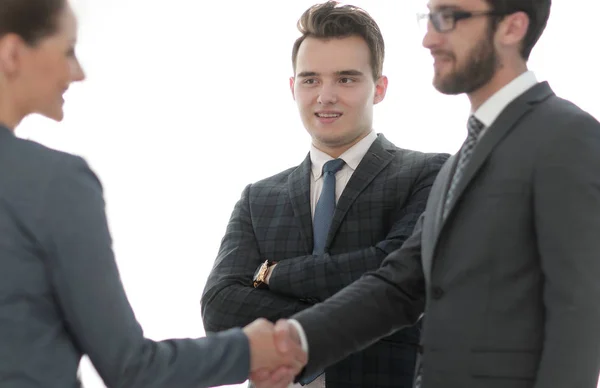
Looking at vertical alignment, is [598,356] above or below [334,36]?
below

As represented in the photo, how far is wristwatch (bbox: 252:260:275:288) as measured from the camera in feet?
8.52

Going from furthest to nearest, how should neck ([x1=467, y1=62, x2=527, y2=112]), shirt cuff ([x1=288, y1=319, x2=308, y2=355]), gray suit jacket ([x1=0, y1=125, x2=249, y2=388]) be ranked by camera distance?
shirt cuff ([x1=288, y1=319, x2=308, y2=355]) → neck ([x1=467, y1=62, x2=527, y2=112]) → gray suit jacket ([x1=0, y1=125, x2=249, y2=388])

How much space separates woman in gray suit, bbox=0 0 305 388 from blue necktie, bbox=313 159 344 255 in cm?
89

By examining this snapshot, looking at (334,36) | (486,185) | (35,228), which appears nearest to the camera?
(35,228)

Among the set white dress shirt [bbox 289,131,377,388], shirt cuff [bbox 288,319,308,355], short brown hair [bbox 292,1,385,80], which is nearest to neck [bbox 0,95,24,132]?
shirt cuff [bbox 288,319,308,355]

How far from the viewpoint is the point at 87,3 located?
4254 mm

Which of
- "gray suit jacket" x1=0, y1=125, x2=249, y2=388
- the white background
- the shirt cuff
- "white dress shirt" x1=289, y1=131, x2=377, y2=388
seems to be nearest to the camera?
"gray suit jacket" x1=0, y1=125, x2=249, y2=388

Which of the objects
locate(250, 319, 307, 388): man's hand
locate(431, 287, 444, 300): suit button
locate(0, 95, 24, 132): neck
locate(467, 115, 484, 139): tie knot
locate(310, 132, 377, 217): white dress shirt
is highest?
locate(0, 95, 24, 132): neck

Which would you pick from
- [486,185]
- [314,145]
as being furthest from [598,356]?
[314,145]

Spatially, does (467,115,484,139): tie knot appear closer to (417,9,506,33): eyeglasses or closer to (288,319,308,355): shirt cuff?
(417,9,506,33): eyeglasses

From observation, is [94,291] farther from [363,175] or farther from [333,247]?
[363,175]

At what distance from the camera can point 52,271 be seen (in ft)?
5.44

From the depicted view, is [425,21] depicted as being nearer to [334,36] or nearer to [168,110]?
[334,36]

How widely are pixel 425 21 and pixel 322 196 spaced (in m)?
0.71
